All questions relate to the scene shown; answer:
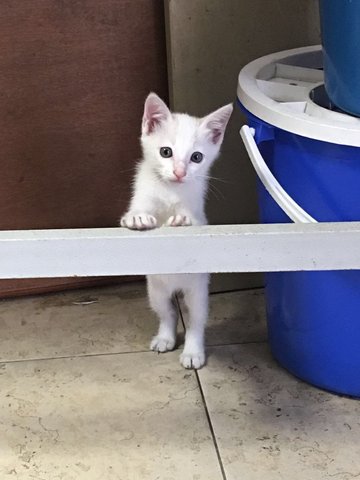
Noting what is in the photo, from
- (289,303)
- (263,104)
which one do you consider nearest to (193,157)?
(263,104)

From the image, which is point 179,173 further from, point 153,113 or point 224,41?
point 224,41

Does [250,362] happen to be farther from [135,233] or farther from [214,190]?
[135,233]

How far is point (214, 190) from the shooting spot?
63.4 inches

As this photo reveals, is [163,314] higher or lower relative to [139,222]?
lower

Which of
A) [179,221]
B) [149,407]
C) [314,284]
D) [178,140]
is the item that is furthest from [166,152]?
[149,407]

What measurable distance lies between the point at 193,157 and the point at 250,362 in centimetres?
42

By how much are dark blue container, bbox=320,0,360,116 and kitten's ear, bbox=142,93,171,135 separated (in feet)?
0.87

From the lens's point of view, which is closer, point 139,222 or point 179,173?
point 139,222

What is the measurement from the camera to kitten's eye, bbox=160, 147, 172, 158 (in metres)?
1.27

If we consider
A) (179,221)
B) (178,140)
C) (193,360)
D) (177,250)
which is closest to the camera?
(177,250)

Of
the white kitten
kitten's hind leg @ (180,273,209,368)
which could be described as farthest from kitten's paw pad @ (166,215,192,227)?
kitten's hind leg @ (180,273,209,368)

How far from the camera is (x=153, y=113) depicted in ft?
4.20

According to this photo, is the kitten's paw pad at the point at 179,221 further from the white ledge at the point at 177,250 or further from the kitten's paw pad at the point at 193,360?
the kitten's paw pad at the point at 193,360

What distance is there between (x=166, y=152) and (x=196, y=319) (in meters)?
0.34
